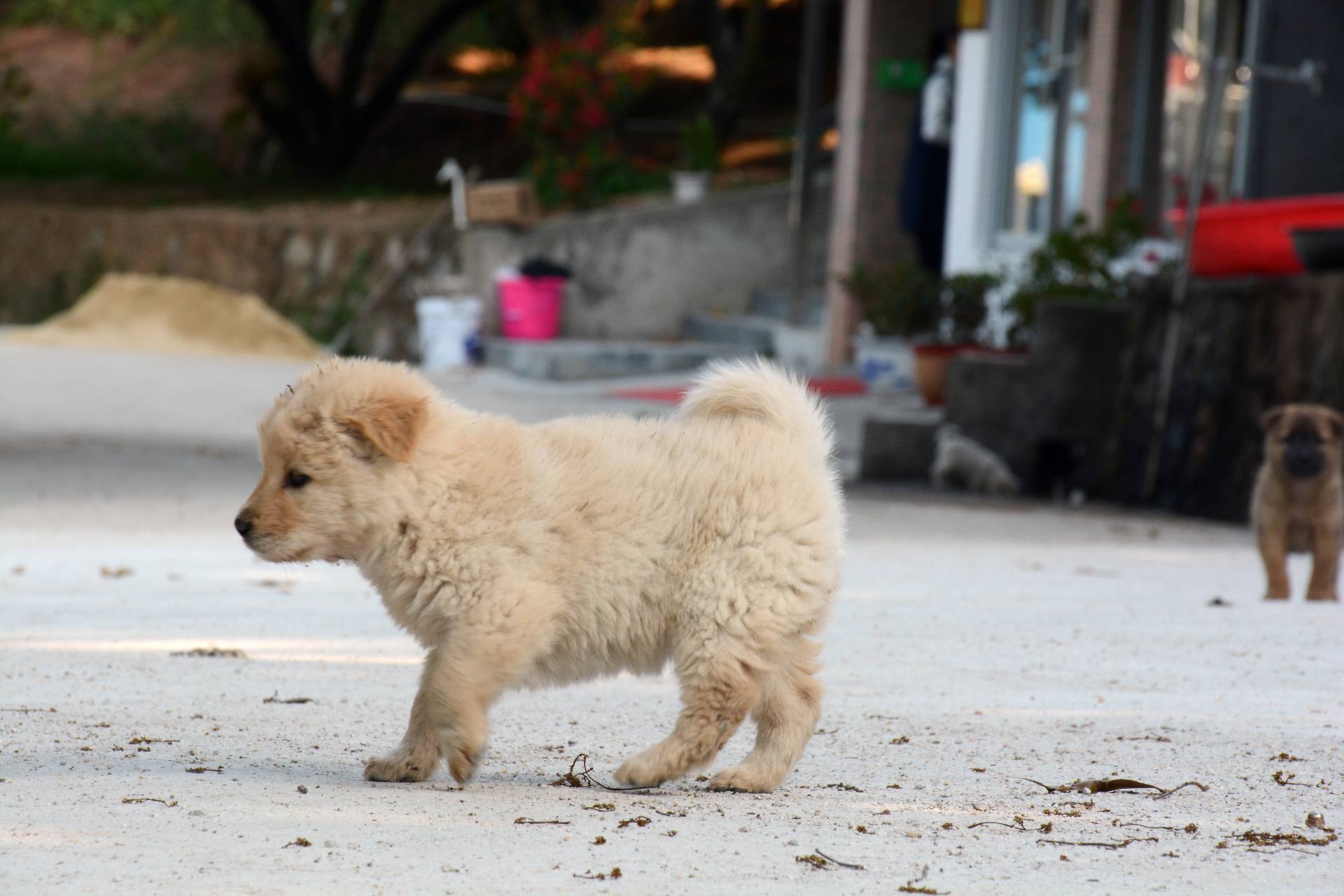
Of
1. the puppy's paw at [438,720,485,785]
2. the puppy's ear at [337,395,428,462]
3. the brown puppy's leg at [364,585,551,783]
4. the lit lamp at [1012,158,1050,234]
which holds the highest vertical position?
the lit lamp at [1012,158,1050,234]

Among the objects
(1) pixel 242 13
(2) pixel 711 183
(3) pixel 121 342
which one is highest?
(1) pixel 242 13

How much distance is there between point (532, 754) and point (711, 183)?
53.7 ft

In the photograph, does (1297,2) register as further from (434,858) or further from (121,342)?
(121,342)

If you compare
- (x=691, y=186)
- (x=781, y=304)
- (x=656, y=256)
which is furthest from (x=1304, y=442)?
(x=691, y=186)

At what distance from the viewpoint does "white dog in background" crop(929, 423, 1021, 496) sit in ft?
37.6

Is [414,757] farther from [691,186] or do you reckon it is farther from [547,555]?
[691,186]

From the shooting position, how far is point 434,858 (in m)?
3.13

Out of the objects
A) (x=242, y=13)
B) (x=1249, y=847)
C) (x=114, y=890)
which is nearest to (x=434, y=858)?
(x=114, y=890)

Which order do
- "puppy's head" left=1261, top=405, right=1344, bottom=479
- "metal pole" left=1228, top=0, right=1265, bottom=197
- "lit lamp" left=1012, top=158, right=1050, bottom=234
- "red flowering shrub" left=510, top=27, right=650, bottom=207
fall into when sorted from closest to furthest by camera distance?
1. "puppy's head" left=1261, top=405, right=1344, bottom=479
2. "metal pole" left=1228, top=0, right=1265, bottom=197
3. "lit lamp" left=1012, top=158, right=1050, bottom=234
4. "red flowering shrub" left=510, top=27, right=650, bottom=207

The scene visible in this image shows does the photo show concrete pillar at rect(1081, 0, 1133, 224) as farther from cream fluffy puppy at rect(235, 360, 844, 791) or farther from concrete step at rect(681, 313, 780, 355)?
cream fluffy puppy at rect(235, 360, 844, 791)

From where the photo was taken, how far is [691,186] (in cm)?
1944

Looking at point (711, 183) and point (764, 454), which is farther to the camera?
point (711, 183)

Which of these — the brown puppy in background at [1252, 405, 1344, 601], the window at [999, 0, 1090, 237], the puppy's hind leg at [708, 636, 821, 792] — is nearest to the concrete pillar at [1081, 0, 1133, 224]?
the window at [999, 0, 1090, 237]

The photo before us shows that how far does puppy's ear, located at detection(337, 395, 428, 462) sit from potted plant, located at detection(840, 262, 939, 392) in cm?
1084
